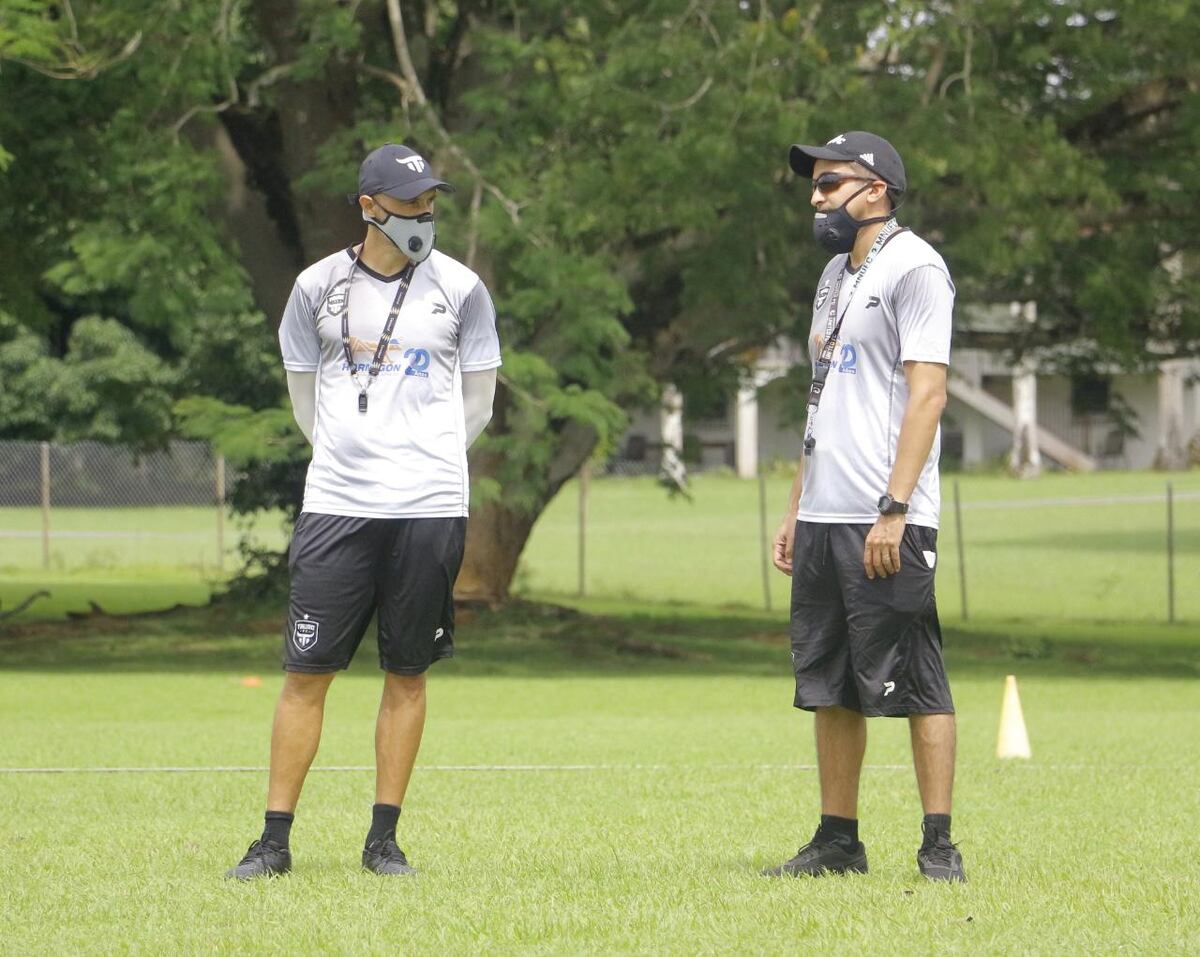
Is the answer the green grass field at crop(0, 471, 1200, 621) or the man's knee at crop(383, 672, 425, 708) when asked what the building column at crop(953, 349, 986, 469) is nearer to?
the green grass field at crop(0, 471, 1200, 621)

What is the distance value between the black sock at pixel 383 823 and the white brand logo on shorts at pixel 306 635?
0.54 meters

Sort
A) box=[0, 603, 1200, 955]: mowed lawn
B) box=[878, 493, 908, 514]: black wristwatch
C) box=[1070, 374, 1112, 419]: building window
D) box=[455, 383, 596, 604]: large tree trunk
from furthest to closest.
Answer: box=[1070, 374, 1112, 419]: building window < box=[455, 383, 596, 604]: large tree trunk < box=[878, 493, 908, 514]: black wristwatch < box=[0, 603, 1200, 955]: mowed lawn

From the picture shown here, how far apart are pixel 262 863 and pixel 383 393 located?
1479 millimetres

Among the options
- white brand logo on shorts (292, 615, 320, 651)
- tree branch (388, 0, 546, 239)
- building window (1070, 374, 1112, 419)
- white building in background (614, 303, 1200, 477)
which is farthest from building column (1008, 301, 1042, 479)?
white brand logo on shorts (292, 615, 320, 651)

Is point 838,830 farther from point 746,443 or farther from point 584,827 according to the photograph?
point 746,443

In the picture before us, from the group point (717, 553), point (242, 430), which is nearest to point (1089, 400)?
point (717, 553)

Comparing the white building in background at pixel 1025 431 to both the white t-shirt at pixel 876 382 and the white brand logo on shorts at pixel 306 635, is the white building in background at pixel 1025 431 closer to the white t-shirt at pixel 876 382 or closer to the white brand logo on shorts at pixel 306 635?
the white t-shirt at pixel 876 382

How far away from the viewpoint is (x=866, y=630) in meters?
6.62

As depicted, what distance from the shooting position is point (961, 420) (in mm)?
69562

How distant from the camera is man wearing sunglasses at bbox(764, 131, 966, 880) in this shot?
6566mm

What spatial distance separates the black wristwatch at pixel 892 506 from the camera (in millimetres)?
6512

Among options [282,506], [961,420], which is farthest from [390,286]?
[961,420]

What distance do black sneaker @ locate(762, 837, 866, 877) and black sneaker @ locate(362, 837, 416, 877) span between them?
112cm

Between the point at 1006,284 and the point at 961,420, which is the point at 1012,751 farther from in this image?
the point at 961,420
